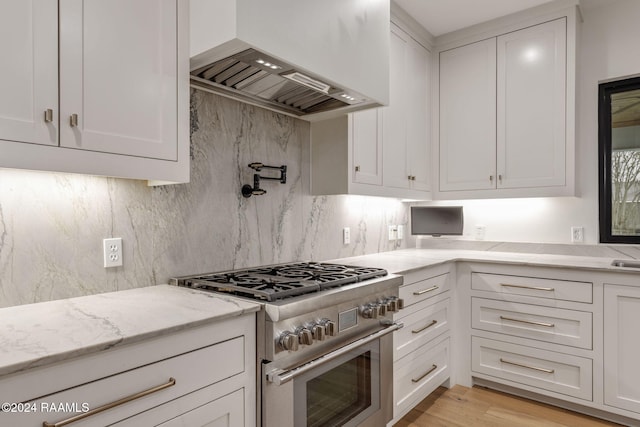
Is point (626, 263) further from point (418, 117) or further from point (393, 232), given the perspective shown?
point (418, 117)

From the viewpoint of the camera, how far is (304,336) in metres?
1.35

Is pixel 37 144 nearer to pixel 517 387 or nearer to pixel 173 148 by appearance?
pixel 173 148

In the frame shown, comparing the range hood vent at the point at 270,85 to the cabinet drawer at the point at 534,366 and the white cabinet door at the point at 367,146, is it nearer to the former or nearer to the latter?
the white cabinet door at the point at 367,146

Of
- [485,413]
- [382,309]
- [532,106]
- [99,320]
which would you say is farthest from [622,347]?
[99,320]

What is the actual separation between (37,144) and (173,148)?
0.42 meters

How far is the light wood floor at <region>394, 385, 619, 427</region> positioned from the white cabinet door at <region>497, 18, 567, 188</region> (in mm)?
1473

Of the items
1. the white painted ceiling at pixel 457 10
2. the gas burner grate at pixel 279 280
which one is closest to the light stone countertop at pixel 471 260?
the gas burner grate at pixel 279 280

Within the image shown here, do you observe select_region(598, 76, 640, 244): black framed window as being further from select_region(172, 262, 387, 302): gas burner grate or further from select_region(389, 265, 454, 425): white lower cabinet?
select_region(172, 262, 387, 302): gas burner grate

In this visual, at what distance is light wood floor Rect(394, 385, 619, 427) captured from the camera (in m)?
2.23

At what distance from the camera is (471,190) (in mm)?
3049

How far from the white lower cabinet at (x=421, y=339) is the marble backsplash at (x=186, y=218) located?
23.3 inches

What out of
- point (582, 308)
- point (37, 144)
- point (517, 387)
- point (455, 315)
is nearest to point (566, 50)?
point (582, 308)

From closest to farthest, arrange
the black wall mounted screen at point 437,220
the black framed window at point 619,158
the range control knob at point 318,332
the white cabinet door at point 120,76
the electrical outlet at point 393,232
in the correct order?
the white cabinet door at point 120,76 < the range control knob at point 318,332 < the black framed window at point 619,158 < the electrical outlet at point 393,232 < the black wall mounted screen at point 437,220

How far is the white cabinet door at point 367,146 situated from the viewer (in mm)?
2281
